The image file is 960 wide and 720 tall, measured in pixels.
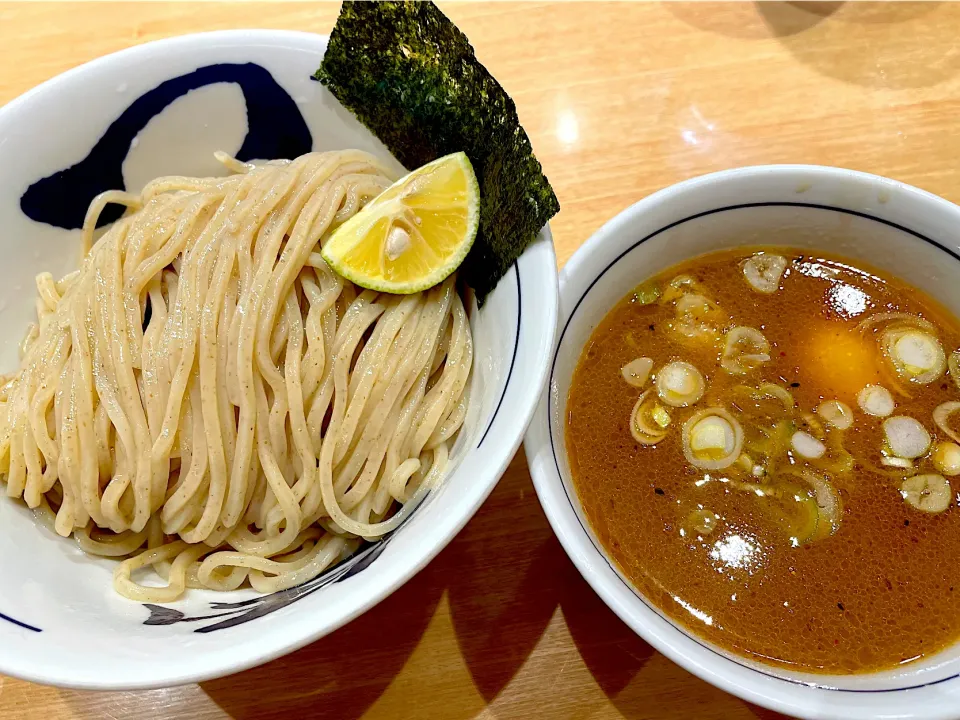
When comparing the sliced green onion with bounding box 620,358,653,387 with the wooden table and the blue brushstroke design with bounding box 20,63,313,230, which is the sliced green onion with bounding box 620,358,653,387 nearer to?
the wooden table

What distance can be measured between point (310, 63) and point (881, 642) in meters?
1.49

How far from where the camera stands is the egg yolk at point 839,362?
1.36 m

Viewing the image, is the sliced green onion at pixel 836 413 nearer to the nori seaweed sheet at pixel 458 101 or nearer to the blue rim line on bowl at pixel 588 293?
the blue rim line on bowl at pixel 588 293

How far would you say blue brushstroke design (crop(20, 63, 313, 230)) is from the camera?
1.40 m

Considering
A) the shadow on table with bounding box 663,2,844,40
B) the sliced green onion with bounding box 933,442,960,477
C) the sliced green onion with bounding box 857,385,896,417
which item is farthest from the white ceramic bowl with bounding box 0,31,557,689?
the shadow on table with bounding box 663,2,844,40

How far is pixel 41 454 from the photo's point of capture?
1245mm

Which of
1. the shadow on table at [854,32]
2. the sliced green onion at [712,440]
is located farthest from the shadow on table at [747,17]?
the sliced green onion at [712,440]

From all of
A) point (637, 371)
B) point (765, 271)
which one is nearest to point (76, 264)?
point (637, 371)

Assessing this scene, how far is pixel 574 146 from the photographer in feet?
6.35

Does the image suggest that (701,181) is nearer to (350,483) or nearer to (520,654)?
(350,483)

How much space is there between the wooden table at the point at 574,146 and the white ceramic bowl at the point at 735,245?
30cm

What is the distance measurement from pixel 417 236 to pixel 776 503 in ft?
2.69

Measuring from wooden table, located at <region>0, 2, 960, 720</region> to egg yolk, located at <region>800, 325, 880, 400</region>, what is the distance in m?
0.63

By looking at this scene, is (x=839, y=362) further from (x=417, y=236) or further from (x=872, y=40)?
(x=872, y=40)
